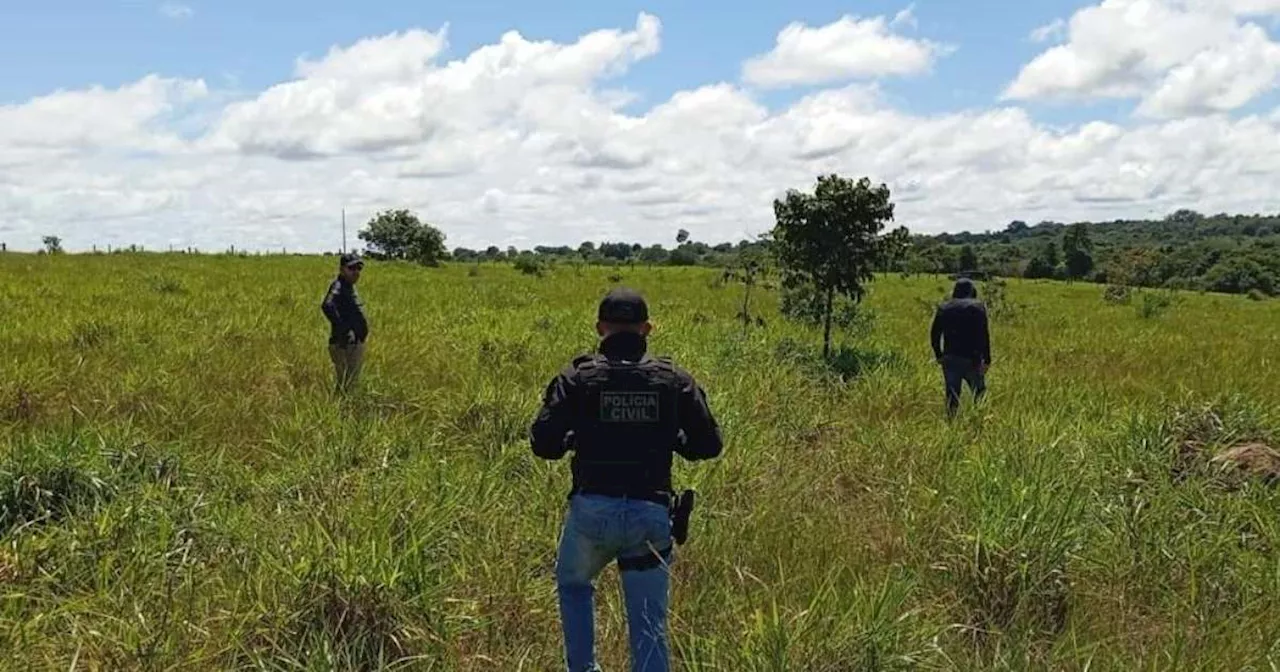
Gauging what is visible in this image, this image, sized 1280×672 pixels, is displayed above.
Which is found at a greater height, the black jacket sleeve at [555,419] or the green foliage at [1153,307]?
the black jacket sleeve at [555,419]

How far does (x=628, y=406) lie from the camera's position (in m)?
3.32

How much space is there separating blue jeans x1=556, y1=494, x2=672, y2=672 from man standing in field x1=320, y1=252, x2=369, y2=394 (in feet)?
19.6

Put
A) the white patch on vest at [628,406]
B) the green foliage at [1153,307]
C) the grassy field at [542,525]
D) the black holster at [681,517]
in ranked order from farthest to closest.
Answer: the green foliage at [1153,307] → the grassy field at [542,525] → the black holster at [681,517] → the white patch on vest at [628,406]

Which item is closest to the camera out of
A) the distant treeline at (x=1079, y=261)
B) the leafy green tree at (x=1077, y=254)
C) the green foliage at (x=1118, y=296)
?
the green foliage at (x=1118, y=296)

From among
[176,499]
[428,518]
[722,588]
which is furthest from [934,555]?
[176,499]

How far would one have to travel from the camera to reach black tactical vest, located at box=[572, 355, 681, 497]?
10.9ft

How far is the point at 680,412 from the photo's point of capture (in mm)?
3443

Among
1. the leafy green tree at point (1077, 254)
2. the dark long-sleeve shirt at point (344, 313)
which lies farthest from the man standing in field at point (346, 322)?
the leafy green tree at point (1077, 254)

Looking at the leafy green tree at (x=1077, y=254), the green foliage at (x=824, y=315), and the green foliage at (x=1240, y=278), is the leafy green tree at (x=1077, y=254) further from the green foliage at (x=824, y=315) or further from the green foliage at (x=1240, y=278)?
the green foliage at (x=824, y=315)

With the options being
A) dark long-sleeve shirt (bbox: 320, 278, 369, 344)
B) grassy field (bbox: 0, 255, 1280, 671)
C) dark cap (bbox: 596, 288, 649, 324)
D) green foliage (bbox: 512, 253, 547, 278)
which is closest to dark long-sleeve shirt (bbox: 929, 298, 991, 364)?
grassy field (bbox: 0, 255, 1280, 671)

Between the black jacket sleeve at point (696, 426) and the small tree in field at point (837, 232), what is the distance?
1011 centimetres

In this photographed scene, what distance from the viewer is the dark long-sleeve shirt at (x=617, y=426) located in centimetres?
335

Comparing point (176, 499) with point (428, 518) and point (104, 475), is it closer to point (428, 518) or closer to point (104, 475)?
point (104, 475)

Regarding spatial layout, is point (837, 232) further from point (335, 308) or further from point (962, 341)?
point (335, 308)
